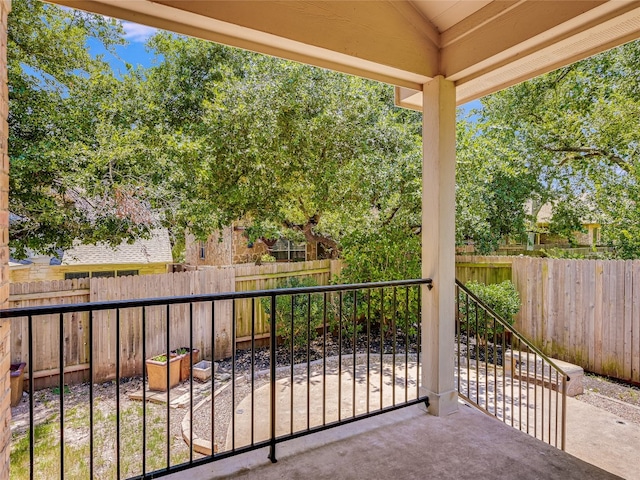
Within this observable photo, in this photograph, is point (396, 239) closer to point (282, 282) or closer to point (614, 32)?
point (282, 282)

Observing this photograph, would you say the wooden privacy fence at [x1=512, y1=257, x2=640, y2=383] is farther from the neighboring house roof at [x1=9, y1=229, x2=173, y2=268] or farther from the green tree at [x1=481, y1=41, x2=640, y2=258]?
the neighboring house roof at [x1=9, y1=229, x2=173, y2=268]

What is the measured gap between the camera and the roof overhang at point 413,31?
1.71m

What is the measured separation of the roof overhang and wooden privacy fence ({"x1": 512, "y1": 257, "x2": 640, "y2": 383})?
3.32 meters

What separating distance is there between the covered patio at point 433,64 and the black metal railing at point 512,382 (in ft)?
1.27

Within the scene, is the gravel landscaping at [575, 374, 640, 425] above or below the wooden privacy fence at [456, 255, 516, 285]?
below

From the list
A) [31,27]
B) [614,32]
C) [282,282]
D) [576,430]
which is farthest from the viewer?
[282,282]

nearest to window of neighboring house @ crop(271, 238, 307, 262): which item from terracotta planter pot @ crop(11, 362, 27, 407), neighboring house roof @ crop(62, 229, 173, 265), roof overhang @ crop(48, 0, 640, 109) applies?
neighboring house roof @ crop(62, 229, 173, 265)

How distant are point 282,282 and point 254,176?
5.32 feet

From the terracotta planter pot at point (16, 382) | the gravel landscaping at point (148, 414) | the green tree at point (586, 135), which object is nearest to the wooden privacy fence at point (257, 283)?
the gravel landscaping at point (148, 414)

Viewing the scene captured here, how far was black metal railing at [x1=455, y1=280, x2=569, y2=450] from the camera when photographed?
9.50 ft

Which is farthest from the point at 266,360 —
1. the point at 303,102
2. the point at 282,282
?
the point at 303,102

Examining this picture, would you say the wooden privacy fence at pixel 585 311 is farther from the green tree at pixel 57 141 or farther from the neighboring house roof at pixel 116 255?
the neighboring house roof at pixel 116 255

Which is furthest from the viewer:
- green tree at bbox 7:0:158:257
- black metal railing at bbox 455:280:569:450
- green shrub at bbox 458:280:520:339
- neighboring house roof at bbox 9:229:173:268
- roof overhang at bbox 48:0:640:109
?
neighboring house roof at bbox 9:229:173:268

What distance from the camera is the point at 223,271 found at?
5250 millimetres
